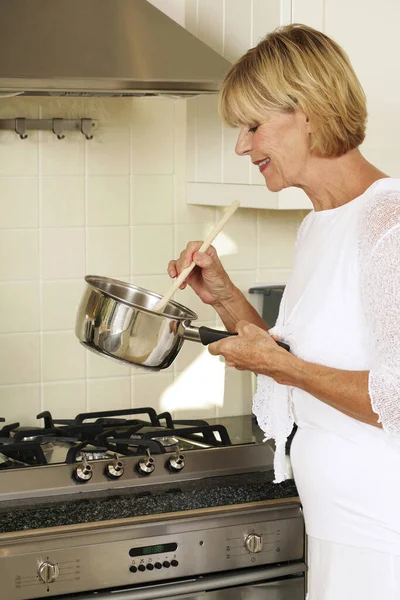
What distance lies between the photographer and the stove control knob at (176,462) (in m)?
2.06

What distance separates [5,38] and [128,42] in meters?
0.26

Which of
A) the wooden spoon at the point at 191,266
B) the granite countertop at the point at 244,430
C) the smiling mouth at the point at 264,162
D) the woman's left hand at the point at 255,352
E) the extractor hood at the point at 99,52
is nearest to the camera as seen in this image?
the woman's left hand at the point at 255,352

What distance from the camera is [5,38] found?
1.95 meters

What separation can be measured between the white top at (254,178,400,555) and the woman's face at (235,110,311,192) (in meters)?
0.09

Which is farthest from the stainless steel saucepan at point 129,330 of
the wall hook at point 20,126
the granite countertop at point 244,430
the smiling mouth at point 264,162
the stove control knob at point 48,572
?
the wall hook at point 20,126

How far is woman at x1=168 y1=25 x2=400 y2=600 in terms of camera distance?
146cm

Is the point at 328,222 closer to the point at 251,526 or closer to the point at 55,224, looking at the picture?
the point at 251,526

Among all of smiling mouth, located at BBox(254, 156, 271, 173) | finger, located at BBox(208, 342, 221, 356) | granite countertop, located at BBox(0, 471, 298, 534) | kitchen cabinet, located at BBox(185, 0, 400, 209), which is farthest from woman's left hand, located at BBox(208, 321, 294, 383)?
kitchen cabinet, located at BBox(185, 0, 400, 209)

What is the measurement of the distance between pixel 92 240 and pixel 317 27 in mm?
765

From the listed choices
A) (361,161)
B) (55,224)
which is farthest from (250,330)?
(55,224)

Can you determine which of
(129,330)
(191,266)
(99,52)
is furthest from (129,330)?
(99,52)

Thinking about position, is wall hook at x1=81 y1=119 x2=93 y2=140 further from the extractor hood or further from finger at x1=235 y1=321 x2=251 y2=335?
finger at x1=235 y1=321 x2=251 y2=335

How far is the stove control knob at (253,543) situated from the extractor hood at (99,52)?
95 centimetres

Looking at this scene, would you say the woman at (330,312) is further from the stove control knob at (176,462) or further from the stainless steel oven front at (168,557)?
the stove control knob at (176,462)
